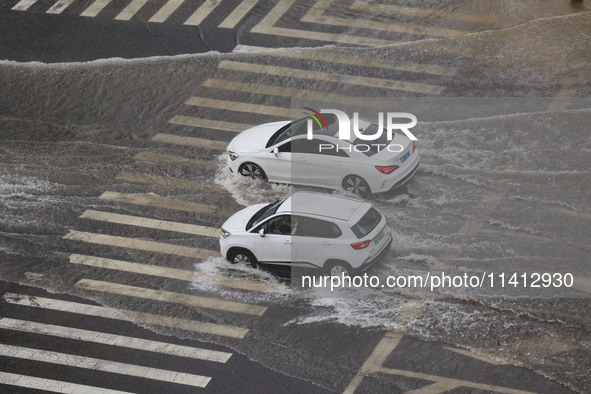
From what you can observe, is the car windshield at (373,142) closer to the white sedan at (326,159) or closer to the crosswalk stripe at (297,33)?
the white sedan at (326,159)

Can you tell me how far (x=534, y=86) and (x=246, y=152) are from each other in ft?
26.1

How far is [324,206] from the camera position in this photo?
54.9 feet

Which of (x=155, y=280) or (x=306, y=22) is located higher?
(x=306, y=22)

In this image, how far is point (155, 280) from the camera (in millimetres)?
17328

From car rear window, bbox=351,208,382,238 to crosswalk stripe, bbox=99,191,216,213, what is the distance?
433 cm

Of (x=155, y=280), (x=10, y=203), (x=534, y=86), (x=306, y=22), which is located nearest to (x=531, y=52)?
(x=534, y=86)

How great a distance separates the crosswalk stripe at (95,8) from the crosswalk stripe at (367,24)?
672 cm

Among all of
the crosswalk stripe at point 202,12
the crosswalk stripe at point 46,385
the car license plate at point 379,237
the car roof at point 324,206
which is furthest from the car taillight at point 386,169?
the crosswalk stripe at point 202,12

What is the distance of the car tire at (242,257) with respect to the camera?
17.1 meters

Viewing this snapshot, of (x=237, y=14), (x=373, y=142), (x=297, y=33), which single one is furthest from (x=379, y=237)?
(x=237, y=14)

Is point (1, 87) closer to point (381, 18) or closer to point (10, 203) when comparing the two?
point (10, 203)

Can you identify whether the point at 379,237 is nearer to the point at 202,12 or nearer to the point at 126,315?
the point at 126,315

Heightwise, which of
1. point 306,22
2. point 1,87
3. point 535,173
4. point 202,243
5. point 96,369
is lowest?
point 96,369

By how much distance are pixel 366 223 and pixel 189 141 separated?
23.4ft
